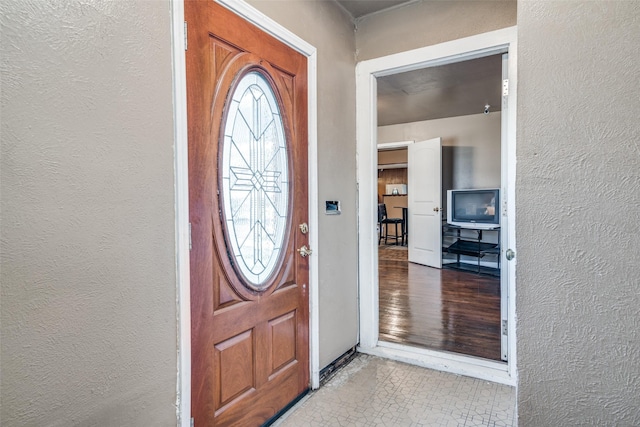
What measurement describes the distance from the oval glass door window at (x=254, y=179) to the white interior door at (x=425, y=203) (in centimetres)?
453

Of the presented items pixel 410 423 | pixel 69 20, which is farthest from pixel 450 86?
pixel 69 20

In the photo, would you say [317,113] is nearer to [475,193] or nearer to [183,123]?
[183,123]

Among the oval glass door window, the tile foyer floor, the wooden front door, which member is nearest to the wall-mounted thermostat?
the wooden front door

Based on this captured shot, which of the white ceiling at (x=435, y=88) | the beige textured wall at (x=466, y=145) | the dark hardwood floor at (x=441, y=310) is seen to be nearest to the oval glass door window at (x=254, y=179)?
the white ceiling at (x=435, y=88)

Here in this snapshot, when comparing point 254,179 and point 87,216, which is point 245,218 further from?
point 87,216

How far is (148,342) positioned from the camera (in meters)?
1.28

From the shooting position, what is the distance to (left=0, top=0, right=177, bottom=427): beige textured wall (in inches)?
37.5

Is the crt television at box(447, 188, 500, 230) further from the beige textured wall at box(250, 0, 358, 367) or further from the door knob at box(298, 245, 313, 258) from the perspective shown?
the door knob at box(298, 245, 313, 258)

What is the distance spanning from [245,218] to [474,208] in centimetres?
515

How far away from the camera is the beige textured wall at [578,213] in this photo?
3.36 feet

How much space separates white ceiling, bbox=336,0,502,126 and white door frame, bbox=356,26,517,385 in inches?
16.3

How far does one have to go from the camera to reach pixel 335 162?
8.18 ft

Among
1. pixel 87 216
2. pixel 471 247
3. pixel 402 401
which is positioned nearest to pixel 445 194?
pixel 471 247

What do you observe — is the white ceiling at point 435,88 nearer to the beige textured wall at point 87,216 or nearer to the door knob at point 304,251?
the door knob at point 304,251
